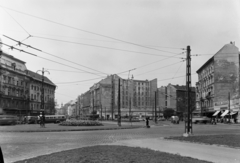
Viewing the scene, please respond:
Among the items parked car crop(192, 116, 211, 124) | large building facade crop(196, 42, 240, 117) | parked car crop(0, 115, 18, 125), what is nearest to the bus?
parked car crop(0, 115, 18, 125)

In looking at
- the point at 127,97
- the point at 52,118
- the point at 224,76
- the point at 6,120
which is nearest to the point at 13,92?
the point at 6,120

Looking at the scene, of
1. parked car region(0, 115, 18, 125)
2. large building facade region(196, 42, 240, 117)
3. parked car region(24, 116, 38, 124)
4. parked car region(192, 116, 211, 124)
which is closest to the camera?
parked car region(0, 115, 18, 125)

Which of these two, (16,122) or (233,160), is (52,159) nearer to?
(233,160)

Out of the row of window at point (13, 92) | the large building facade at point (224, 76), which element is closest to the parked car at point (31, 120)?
the row of window at point (13, 92)

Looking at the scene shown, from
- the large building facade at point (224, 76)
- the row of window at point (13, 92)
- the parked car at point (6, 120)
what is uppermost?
the large building facade at point (224, 76)

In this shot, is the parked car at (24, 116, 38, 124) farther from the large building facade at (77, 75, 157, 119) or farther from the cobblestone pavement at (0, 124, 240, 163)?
the large building facade at (77, 75, 157, 119)

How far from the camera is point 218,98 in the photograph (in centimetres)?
6775

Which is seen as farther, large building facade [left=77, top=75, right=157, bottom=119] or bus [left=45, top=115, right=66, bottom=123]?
large building facade [left=77, top=75, right=157, bottom=119]

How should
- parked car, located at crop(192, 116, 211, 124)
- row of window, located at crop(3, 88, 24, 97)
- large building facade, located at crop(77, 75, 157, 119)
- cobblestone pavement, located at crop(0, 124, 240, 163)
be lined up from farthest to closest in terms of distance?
large building facade, located at crop(77, 75, 157, 119)
parked car, located at crop(192, 116, 211, 124)
row of window, located at crop(3, 88, 24, 97)
cobblestone pavement, located at crop(0, 124, 240, 163)

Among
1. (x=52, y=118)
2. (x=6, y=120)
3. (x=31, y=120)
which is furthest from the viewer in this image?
(x=52, y=118)

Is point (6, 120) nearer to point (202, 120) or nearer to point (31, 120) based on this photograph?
point (31, 120)

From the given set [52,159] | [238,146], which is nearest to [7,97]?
[52,159]

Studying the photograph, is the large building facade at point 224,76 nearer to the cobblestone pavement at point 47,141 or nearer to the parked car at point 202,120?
the parked car at point 202,120

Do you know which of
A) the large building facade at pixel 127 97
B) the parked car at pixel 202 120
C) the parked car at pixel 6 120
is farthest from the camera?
the large building facade at pixel 127 97
